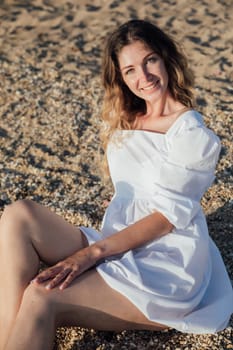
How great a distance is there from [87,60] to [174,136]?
3255 mm

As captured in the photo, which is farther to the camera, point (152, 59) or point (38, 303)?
point (152, 59)

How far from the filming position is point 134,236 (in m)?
2.67

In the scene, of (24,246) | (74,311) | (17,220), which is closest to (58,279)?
(74,311)

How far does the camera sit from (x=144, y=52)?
284cm

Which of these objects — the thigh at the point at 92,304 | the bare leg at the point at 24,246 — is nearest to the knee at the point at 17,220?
the bare leg at the point at 24,246

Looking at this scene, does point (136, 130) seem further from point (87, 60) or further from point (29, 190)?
point (87, 60)

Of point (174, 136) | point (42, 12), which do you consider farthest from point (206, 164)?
point (42, 12)

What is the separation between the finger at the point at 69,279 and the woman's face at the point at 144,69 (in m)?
0.92

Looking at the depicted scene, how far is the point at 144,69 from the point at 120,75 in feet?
0.77

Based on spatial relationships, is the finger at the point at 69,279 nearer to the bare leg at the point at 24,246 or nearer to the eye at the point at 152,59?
the bare leg at the point at 24,246

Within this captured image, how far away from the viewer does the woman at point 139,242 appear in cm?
253

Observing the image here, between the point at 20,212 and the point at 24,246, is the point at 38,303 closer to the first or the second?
the point at 24,246

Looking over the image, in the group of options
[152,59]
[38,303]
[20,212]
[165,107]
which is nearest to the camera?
[38,303]

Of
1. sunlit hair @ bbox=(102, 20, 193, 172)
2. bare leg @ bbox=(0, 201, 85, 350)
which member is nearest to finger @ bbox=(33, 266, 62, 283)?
bare leg @ bbox=(0, 201, 85, 350)
